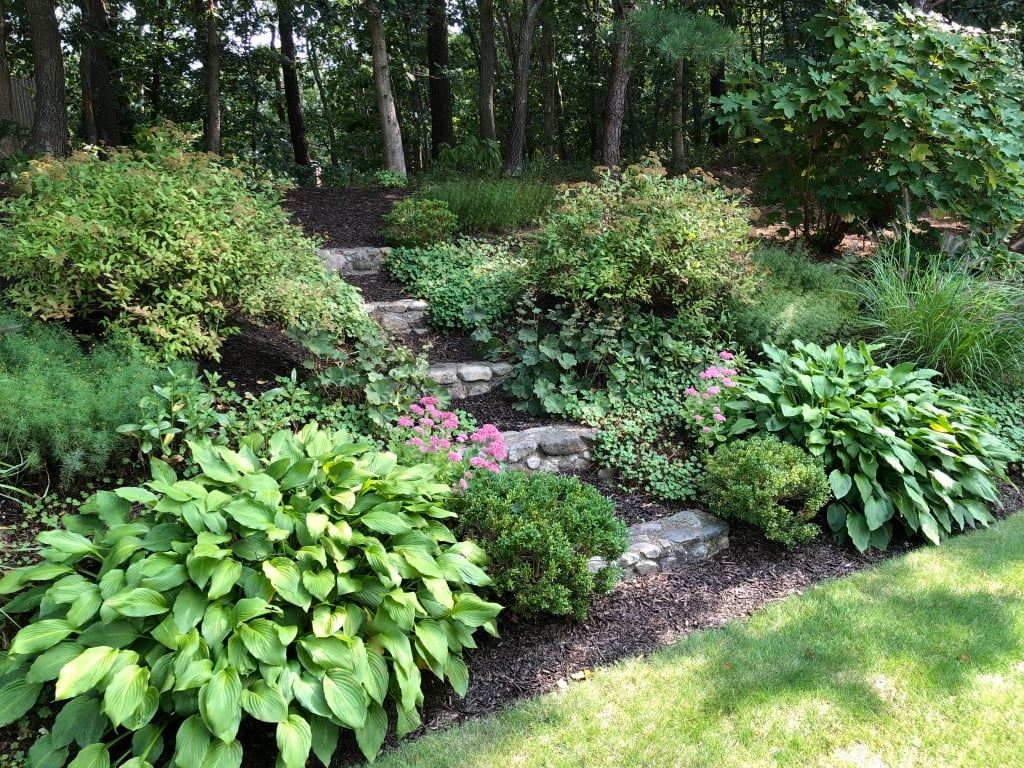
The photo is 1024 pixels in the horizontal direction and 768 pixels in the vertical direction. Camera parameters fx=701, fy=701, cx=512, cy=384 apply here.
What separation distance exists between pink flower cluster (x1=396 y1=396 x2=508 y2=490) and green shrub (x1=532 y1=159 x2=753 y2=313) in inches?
61.3

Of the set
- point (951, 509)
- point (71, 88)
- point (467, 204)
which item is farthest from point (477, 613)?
point (71, 88)

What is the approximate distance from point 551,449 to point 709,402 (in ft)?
3.48

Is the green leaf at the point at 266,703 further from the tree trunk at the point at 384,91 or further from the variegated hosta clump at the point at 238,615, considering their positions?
the tree trunk at the point at 384,91

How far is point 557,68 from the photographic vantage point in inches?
619

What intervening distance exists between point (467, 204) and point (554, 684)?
5.42 m

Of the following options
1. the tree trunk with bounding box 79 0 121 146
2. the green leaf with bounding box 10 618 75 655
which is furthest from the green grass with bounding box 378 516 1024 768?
the tree trunk with bounding box 79 0 121 146

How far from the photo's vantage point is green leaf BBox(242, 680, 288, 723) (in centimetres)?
218

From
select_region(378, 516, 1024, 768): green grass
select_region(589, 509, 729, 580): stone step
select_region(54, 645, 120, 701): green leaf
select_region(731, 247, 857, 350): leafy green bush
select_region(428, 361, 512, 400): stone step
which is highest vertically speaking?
select_region(731, 247, 857, 350): leafy green bush

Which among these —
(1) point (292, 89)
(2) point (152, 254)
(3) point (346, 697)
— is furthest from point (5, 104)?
(3) point (346, 697)

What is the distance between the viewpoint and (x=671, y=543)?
3.65 m

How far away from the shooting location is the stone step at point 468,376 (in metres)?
4.93

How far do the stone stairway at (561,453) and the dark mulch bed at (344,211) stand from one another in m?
0.68

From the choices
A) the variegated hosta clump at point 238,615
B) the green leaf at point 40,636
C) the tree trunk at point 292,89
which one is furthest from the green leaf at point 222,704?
the tree trunk at point 292,89

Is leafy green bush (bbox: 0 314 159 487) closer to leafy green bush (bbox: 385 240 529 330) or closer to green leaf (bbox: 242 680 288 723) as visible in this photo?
green leaf (bbox: 242 680 288 723)
